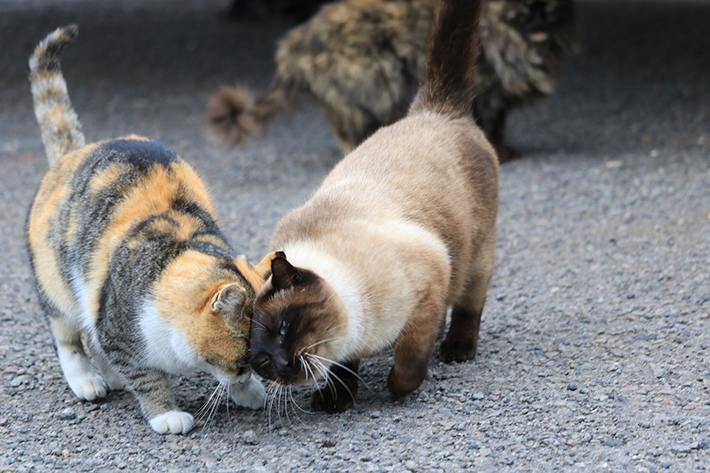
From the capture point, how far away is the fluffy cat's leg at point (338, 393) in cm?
307

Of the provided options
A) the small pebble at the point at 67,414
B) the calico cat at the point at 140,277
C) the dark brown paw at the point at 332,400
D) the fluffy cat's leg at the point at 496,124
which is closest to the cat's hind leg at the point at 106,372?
the calico cat at the point at 140,277

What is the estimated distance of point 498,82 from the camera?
675cm

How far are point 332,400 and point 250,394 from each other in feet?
1.26

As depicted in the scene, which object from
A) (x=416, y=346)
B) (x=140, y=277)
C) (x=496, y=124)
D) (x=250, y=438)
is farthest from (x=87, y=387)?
(x=496, y=124)

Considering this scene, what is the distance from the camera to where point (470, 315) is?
3535mm

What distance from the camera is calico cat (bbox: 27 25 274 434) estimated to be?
9.07 ft

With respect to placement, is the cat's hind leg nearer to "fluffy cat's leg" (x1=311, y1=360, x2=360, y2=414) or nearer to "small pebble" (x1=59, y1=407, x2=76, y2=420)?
"small pebble" (x1=59, y1=407, x2=76, y2=420)

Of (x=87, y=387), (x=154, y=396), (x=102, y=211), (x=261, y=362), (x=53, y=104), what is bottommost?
(x=87, y=387)

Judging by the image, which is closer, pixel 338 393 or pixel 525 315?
pixel 338 393

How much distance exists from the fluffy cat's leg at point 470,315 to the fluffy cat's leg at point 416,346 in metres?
0.53

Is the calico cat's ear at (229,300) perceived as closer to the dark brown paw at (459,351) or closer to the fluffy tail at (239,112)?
the dark brown paw at (459,351)

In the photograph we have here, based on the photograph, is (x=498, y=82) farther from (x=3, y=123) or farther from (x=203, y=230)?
(x=3, y=123)

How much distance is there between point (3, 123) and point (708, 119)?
871 centimetres

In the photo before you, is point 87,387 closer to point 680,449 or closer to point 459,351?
point 459,351
